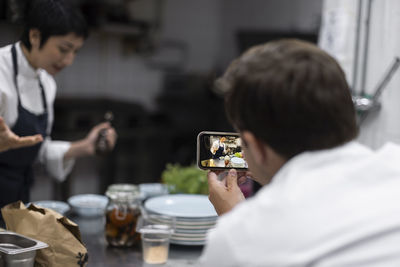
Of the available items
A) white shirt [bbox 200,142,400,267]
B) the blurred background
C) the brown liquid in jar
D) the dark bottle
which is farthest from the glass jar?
the blurred background

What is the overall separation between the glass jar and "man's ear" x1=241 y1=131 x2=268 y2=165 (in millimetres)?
664

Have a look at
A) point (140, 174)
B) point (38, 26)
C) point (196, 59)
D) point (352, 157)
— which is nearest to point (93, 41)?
point (196, 59)

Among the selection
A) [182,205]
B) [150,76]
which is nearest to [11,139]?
[182,205]

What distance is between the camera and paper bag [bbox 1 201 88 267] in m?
1.13

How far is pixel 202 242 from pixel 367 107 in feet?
3.99

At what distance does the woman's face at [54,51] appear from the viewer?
5.66 ft

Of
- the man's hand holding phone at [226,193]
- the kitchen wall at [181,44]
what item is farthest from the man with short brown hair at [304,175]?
the kitchen wall at [181,44]

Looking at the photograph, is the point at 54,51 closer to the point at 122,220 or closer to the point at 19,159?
the point at 19,159

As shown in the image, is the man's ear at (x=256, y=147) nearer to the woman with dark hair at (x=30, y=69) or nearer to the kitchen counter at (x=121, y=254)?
the kitchen counter at (x=121, y=254)

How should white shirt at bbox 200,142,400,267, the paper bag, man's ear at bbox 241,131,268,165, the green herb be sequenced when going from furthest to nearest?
the green herb
the paper bag
man's ear at bbox 241,131,268,165
white shirt at bbox 200,142,400,267

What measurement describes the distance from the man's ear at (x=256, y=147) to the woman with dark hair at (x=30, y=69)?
3.66 ft

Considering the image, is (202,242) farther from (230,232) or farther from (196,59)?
(196,59)

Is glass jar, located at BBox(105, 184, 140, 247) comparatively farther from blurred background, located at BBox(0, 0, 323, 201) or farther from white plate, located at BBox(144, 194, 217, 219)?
blurred background, located at BBox(0, 0, 323, 201)

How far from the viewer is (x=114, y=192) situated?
1.46m
